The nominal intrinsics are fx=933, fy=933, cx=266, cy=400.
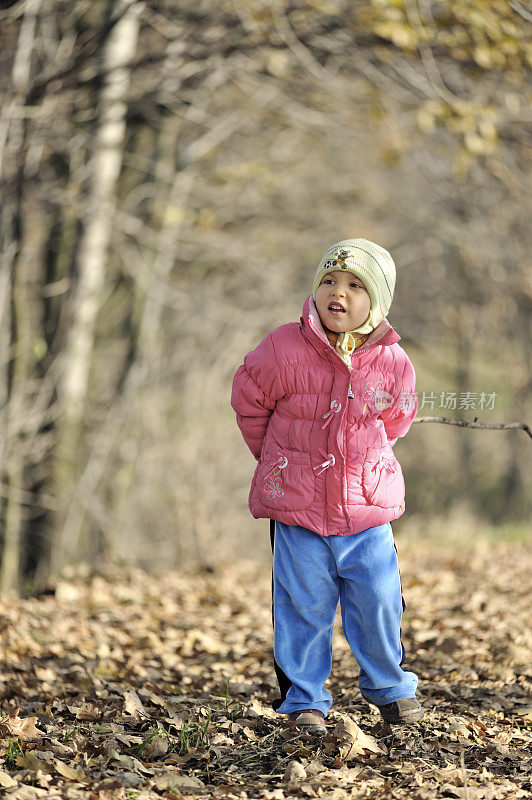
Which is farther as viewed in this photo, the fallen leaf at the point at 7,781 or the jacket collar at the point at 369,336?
the jacket collar at the point at 369,336

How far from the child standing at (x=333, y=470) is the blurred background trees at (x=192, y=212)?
0.77 metres

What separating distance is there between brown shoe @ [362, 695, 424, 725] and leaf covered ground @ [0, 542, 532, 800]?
50mm

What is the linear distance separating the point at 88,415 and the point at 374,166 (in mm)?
6549

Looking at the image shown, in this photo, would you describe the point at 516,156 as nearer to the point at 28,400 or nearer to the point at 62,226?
the point at 62,226

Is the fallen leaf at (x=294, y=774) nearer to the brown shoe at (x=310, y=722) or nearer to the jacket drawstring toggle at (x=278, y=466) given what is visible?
the brown shoe at (x=310, y=722)

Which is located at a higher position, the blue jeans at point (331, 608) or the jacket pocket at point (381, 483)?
the jacket pocket at point (381, 483)

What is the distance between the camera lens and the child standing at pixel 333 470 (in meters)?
3.60

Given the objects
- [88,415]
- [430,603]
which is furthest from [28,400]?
[430,603]

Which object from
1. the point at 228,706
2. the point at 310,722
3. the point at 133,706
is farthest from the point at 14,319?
the point at 310,722

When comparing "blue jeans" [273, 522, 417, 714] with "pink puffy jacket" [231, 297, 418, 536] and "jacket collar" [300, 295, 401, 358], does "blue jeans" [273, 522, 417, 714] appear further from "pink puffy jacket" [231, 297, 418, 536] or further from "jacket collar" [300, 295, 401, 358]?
"jacket collar" [300, 295, 401, 358]

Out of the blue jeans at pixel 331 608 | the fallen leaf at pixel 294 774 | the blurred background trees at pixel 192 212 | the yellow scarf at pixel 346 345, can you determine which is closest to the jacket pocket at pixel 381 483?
the blue jeans at pixel 331 608

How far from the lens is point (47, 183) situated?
8586mm

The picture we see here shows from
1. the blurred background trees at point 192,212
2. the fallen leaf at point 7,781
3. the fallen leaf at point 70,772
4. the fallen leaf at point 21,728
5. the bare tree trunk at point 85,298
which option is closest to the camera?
the fallen leaf at point 7,781

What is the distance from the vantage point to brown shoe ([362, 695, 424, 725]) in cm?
377
